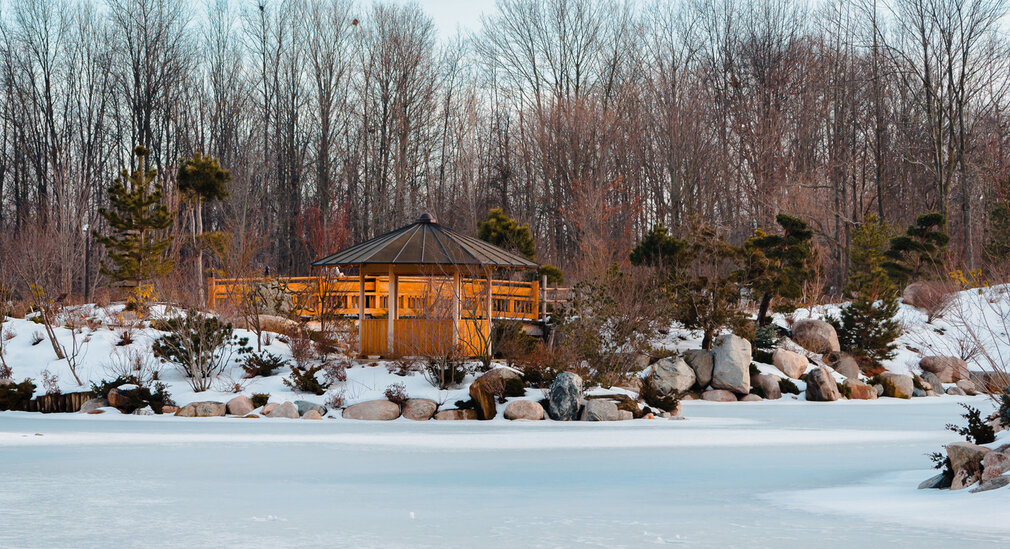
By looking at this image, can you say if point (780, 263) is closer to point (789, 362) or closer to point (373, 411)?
point (789, 362)

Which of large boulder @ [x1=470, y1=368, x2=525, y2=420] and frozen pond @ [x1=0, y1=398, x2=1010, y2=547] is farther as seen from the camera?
large boulder @ [x1=470, y1=368, x2=525, y2=420]

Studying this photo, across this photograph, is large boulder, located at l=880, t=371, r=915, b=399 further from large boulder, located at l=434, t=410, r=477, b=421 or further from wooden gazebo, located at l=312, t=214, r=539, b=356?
large boulder, located at l=434, t=410, r=477, b=421

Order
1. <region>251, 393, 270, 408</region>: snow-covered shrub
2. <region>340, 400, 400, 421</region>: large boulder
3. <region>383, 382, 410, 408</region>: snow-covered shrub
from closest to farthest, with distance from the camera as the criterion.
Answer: <region>340, 400, 400, 421</region>: large boulder < <region>383, 382, 410, 408</region>: snow-covered shrub < <region>251, 393, 270, 408</region>: snow-covered shrub

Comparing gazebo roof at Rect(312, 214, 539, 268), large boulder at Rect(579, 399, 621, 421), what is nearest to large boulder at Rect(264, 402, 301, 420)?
gazebo roof at Rect(312, 214, 539, 268)

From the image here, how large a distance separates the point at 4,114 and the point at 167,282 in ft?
68.3

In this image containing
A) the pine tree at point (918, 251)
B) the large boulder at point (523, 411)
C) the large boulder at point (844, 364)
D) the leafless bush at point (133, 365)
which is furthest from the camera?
the pine tree at point (918, 251)

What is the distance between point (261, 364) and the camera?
19.3 meters

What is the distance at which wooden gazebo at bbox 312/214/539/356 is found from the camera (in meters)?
19.6

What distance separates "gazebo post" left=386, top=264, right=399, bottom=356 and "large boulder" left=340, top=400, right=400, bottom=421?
2688 mm

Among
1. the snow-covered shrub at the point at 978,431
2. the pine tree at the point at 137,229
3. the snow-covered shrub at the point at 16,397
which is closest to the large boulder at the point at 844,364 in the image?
the snow-covered shrub at the point at 978,431

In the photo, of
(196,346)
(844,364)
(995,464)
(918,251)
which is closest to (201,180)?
(196,346)

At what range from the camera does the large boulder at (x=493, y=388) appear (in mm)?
17422

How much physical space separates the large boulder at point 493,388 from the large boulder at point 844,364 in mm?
10264

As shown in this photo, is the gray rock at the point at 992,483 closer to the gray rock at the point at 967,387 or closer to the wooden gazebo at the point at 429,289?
the wooden gazebo at the point at 429,289
